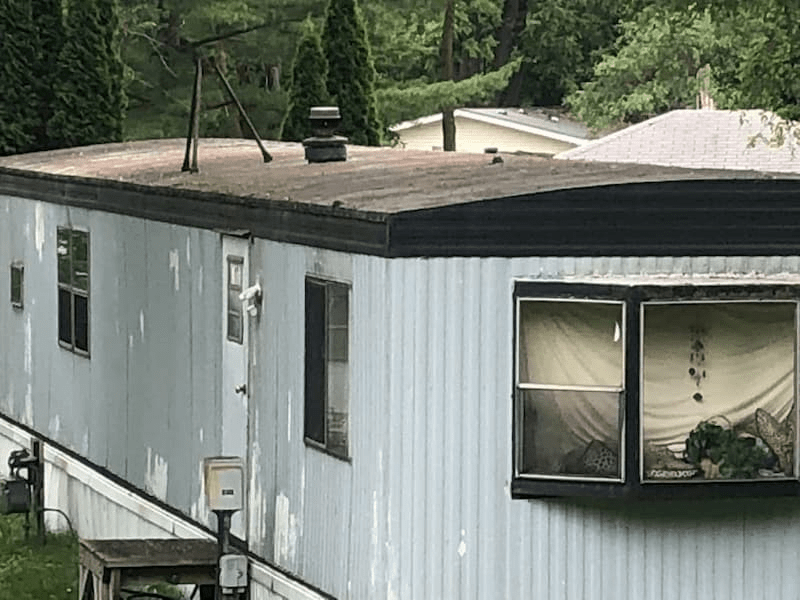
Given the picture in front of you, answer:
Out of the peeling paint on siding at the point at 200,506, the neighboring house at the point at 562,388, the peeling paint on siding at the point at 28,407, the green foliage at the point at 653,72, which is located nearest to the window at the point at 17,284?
the peeling paint on siding at the point at 28,407

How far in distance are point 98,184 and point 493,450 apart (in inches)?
215

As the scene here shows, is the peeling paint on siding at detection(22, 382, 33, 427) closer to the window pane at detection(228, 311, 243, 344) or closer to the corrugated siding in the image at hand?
the window pane at detection(228, 311, 243, 344)

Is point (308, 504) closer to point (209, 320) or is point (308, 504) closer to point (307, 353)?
point (307, 353)

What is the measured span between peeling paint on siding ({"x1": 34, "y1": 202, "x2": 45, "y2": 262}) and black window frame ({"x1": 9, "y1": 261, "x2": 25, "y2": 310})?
0.55 metres

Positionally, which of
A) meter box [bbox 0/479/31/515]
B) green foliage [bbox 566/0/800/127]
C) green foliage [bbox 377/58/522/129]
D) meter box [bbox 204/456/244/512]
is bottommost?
meter box [bbox 0/479/31/515]

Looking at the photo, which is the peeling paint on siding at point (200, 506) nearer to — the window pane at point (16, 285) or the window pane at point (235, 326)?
the window pane at point (235, 326)

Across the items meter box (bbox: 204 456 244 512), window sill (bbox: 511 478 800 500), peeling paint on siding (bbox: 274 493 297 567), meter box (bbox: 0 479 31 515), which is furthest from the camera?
meter box (bbox: 0 479 31 515)

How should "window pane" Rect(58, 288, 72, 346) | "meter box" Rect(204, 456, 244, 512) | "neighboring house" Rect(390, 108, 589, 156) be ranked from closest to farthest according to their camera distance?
"meter box" Rect(204, 456, 244, 512)
"window pane" Rect(58, 288, 72, 346)
"neighboring house" Rect(390, 108, 589, 156)

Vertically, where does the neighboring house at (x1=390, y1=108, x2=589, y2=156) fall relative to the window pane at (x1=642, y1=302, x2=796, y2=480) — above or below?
above

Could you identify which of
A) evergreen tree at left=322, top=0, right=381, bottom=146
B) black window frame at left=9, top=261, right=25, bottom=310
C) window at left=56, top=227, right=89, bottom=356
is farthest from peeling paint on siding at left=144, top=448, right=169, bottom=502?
evergreen tree at left=322, top=0, right=381, bottom=146

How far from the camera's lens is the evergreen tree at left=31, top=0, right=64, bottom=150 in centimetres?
2414

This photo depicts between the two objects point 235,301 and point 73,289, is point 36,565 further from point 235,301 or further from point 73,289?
point 235,301

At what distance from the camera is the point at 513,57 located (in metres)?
59.9

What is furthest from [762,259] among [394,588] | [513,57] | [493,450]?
[513,57]
